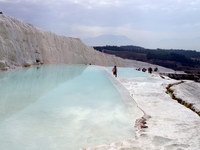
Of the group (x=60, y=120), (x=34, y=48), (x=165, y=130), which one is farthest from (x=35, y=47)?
(x=165, y=130)

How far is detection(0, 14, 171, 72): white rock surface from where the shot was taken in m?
36.8

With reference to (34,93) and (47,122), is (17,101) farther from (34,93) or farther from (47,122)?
(47,122)

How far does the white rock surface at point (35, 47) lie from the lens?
121 feet

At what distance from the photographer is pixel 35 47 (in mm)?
46156

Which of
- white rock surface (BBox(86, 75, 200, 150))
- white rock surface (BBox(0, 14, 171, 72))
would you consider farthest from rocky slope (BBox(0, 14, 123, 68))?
white rock surface (BBox(86, 75, 200, 150))

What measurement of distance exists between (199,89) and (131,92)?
25.0 feet

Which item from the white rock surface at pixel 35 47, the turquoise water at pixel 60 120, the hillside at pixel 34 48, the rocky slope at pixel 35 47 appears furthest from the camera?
the white rock surface at pixel 35 47

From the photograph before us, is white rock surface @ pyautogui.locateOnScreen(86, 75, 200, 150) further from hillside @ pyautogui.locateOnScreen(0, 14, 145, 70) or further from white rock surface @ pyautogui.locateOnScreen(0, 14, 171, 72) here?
white rock surface @ pyautogui.locateOnScreen(0, 14, 171, 72)

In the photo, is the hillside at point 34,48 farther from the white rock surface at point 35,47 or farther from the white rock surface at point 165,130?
the white rock surface at point 165,130

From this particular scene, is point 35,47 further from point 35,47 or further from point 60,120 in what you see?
point 60,120

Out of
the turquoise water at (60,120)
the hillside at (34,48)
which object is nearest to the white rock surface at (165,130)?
the turquoise water at (60,120)

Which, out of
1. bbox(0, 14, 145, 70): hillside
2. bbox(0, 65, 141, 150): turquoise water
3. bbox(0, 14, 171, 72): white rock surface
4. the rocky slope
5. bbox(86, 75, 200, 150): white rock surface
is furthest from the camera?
bbox(0, 14, 171, 72): white rock surface

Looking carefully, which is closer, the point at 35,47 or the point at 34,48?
the point at 34,48

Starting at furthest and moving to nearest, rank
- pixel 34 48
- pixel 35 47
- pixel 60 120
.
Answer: pixel 35 47 < pixel 34 48 < pixel 60 120
